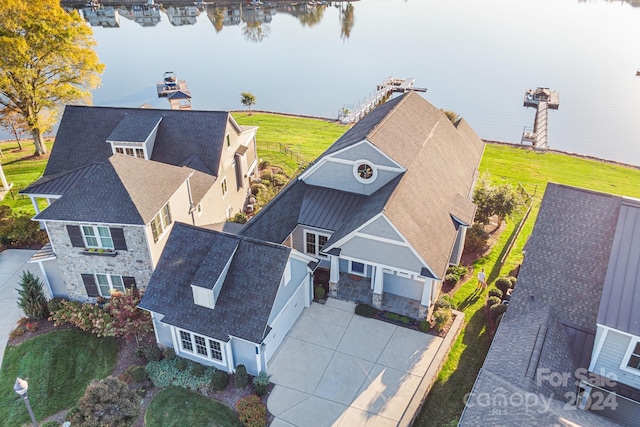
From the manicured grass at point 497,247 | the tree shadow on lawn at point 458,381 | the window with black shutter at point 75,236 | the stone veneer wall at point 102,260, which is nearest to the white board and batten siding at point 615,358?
the tree shadow on lawn at point 458,381

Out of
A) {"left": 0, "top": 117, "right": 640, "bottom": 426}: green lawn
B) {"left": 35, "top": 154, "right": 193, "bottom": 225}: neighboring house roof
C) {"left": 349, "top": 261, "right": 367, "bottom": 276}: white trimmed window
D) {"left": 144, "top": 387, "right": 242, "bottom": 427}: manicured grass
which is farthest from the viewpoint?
{"left": 349, "top": 261, "right": 367, "bottom": 276}: white trimmed window

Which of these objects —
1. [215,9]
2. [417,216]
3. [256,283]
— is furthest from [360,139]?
[215,9]

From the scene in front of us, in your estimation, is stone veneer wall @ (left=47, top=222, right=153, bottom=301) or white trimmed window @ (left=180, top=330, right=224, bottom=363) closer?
white trimmed window @ (left=180, top=330, right=224, bottom=363)

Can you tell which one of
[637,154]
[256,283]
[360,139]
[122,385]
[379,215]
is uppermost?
[360,139]

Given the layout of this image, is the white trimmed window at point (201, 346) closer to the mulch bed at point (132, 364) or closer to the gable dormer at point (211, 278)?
the mulch bed at point (132, 364)

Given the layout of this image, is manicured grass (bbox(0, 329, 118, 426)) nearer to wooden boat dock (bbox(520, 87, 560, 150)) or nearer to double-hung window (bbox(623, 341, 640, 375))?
double-hung window (bbox(623, 341, 640, 375))

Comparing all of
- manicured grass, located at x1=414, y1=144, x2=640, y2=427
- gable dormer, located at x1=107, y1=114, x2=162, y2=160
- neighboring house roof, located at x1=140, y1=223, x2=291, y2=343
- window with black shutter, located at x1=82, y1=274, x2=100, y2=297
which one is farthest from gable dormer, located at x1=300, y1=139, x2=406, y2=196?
window with black shutter, located at x1=82, y1=274, x2=100, y2=297

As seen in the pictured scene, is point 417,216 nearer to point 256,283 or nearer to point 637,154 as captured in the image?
point 256,283
